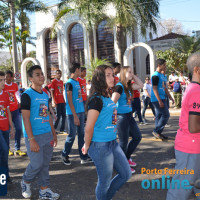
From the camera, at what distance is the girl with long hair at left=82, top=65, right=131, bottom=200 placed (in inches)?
104

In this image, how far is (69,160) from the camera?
521cm

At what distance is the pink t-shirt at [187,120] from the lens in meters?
2.32

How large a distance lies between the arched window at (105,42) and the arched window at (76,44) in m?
1.78

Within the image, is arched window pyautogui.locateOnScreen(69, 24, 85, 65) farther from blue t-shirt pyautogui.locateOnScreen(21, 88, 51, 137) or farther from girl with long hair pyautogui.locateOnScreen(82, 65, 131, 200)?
girl with long hair pyautogui.locateOnScreen(82, 65, 131, 200)

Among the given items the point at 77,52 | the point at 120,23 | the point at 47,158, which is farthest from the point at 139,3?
the point at 47,158

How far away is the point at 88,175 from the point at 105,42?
19095mm

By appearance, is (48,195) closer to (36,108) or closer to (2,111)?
(36,108)

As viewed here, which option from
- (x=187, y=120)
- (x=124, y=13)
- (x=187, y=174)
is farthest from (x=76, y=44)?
(x=187, y=174)

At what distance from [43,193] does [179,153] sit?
81.8 inches

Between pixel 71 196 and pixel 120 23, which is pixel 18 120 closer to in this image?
pixel 71 196

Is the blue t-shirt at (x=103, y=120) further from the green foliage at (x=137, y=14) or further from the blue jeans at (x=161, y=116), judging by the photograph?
the green foliage at (x=137, y=14)

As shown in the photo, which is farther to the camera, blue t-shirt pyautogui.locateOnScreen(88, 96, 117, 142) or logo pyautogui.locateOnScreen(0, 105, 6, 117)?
logo pyautogui.locateOnScreen(0, 105, 6, 117)

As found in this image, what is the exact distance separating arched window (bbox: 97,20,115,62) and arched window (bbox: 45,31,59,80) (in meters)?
4.81

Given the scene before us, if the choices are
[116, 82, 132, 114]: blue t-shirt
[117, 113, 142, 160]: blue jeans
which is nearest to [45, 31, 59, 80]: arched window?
[116, 82, 132, 114]: blue t-shirt
